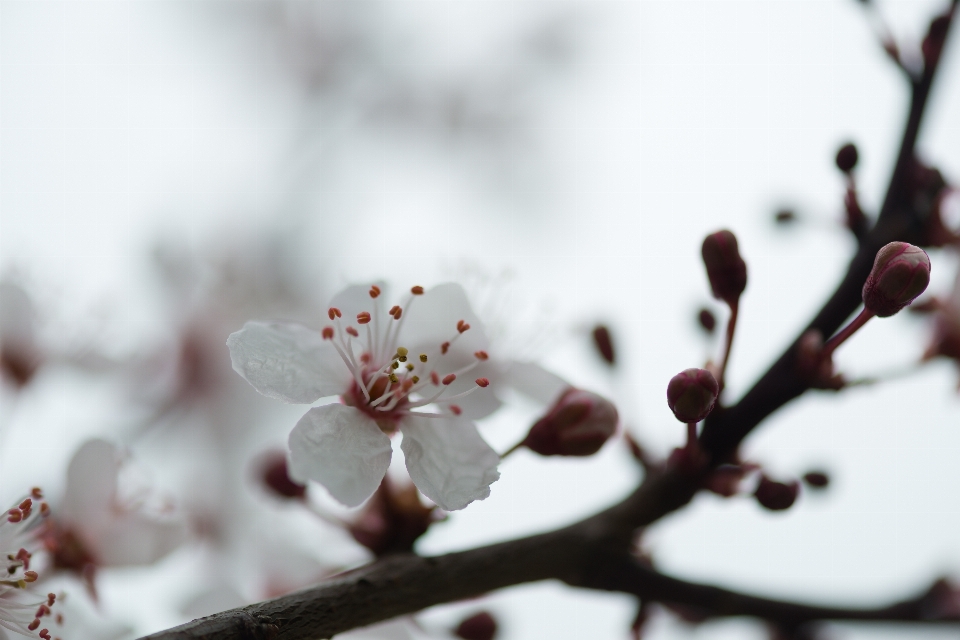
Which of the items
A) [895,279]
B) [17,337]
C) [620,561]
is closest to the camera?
[895,279]

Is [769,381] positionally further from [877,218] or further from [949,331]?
[949,331]

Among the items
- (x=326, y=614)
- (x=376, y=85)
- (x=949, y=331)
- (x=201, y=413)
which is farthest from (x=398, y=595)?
(x=376, y=85)

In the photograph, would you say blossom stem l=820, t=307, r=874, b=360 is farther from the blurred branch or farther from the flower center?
the flower center

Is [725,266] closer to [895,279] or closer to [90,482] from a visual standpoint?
[895,279]

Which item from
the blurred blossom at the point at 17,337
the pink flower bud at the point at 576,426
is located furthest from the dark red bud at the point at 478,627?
the blurred blossom at the point at 17,337

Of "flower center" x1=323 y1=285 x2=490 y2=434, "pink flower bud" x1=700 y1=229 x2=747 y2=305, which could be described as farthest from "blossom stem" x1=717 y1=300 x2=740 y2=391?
"flower center" x1=323 y1=285 x2=490 y2=434

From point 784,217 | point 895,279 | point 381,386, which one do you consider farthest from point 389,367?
point 784,217
